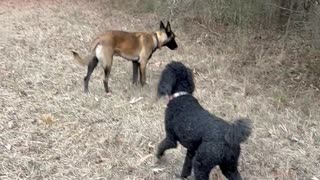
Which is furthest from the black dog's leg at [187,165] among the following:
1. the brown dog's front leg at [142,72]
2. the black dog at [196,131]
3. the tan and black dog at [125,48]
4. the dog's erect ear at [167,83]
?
the brown dog's front leg at [142,72]

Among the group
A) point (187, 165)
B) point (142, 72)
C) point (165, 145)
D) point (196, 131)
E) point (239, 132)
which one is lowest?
point (142, 72)

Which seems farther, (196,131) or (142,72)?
(142,72)

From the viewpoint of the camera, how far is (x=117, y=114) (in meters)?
6.24

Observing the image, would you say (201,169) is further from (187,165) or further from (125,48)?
(125,48)

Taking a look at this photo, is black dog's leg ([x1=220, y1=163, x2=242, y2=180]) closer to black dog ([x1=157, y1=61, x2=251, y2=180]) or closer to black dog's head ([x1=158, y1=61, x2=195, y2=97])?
black dog ([x1=157, y1=61, x2=251, y2=180])

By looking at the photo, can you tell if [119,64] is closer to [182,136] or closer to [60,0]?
[182,136]

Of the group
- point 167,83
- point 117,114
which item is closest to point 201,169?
point 167,83

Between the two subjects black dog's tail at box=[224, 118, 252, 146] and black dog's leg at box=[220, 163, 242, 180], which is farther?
black dog's leg at box=[220, 163, 242, 180]

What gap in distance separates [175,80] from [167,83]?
3.8 inches

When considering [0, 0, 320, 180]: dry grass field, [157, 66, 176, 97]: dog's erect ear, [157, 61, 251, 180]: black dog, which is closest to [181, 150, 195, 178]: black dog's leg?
[157, 61, 251, 180]: black dog

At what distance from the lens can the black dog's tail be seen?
13.1 ft

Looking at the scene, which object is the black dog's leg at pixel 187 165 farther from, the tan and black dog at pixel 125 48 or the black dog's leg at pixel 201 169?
the tan and black dog at pixel 125 48

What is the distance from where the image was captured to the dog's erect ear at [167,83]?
467 centimetres

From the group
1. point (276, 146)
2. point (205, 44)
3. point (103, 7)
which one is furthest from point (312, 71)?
point (103, 7)
